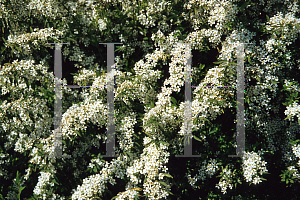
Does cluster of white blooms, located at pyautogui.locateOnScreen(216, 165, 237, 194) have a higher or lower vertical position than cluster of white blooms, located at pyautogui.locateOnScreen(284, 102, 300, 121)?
lower

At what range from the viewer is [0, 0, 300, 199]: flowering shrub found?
4.37 m

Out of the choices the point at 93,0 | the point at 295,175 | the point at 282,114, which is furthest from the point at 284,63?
the point at 93,0

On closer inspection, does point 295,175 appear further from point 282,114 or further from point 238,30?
point 238,30

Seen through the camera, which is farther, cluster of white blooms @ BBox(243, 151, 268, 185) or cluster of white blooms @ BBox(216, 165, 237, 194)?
cluster of white blooms @ BBox(216, 165, 237, 194)

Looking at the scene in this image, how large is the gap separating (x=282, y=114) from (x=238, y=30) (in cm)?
207

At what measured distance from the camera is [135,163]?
4359 millimetres

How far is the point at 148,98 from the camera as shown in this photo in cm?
473

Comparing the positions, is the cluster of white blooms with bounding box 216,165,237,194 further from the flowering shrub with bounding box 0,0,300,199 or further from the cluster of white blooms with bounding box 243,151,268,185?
the cluster of white blooms with bounding box 243,151,268,185

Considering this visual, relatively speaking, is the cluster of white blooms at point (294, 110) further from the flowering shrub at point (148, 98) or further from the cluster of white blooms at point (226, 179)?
the cluster of white blooms at point (226, 179)

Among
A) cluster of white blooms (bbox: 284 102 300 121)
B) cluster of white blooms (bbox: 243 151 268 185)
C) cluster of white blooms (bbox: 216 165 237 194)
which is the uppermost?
cluster of white blooms (bbox: 284 102 300 121)

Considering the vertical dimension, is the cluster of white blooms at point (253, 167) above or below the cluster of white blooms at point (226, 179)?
above

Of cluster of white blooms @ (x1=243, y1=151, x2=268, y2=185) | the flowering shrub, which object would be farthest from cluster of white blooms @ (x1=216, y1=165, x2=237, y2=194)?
cluster of white blooms @ (x1=243, y1=151, x2=268, y2=185)

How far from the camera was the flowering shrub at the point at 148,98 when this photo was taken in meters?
4.37

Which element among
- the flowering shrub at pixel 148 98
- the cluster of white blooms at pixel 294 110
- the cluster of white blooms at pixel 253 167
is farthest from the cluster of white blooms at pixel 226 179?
the cluster of white blooms at pixel 294 110
